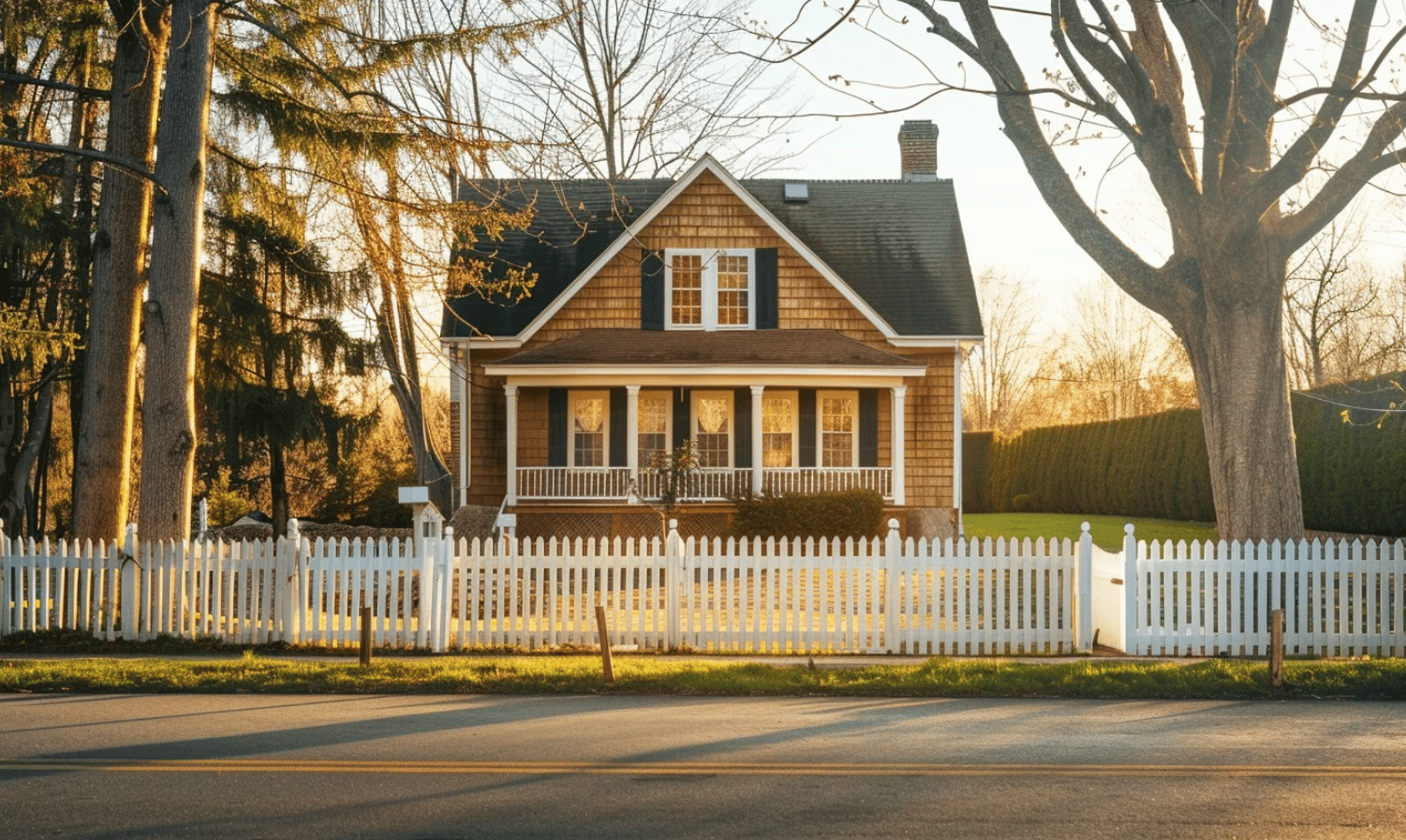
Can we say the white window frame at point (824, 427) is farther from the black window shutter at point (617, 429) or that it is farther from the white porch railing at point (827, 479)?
the black window shutter at point (617, 429)

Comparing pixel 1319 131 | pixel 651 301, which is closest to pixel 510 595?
pixel 1319 131

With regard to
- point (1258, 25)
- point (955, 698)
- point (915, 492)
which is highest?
point (1258, 25)

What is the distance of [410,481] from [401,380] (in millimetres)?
2808

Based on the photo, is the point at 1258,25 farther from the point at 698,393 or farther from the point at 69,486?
the point at 69,486

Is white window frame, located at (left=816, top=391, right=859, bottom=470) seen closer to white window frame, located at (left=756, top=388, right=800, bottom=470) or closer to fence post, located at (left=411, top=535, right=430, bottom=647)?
white window frame, located at (left=756, top=388, right=800, bottom=470)

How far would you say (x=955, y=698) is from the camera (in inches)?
424

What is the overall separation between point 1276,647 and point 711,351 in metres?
16.4

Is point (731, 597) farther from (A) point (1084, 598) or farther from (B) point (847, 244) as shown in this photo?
→ (B) point (847, 244)

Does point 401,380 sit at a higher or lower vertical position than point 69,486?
higher

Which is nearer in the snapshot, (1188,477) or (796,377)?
(796,377)

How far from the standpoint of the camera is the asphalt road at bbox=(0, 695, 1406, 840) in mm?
6328

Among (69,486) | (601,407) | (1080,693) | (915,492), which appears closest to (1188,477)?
(915,492)

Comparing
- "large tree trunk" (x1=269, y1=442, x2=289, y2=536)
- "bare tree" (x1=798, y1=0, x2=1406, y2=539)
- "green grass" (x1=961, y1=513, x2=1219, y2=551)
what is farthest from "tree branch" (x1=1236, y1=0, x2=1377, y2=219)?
"large tree trunk" (x1=269, y1=442, x2=289, y2=536)

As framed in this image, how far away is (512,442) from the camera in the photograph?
2581cm
